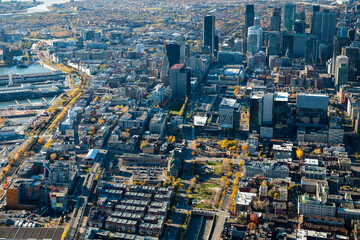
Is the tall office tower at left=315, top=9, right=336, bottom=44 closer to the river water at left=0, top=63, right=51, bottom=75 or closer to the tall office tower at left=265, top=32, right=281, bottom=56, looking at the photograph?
the tall office tower at left=265, top=32, right=281, bottom=56

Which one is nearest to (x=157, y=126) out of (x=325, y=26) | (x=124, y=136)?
(x=124, y=136)

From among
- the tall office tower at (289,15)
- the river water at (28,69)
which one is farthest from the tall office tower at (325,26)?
the river water at (28,69)

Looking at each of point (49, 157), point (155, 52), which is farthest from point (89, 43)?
point (49, 157)

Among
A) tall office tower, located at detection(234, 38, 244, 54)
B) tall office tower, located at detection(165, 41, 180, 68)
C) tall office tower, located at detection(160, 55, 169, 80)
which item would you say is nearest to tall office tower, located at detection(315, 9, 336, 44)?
tall office tower, located at detection(234, 38, 244, 54)

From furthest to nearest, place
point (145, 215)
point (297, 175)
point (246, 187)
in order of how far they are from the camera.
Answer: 1. point (297, 175)
2. point (246, 187)
3. point (145, 215)

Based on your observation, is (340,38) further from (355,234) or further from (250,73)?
(355,234)
